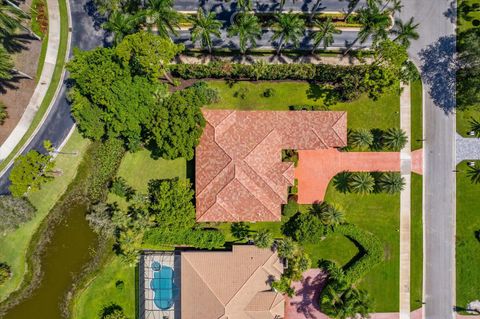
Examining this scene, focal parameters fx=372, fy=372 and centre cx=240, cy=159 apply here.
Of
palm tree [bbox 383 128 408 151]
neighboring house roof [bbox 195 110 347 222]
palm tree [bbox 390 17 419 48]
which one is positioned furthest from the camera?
palm tree [bbox 383 128 408 151]

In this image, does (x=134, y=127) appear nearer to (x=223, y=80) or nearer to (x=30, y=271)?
(x=223, y=80)

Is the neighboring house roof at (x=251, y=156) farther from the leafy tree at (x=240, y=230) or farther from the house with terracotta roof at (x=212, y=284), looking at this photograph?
the house with terracotta roof at (x=212, y=284)

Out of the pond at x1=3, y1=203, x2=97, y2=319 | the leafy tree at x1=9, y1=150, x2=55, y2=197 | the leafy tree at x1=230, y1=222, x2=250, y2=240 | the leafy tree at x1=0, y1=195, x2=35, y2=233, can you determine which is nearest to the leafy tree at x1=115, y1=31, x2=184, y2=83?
the leafy tree at x1=9, y1=150, x2=55, y2=197

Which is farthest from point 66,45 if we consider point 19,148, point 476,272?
point 476,272

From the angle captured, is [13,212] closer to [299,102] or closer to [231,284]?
[231,284]

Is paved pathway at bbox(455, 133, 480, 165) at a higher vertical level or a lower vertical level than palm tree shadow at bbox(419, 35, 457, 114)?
lower

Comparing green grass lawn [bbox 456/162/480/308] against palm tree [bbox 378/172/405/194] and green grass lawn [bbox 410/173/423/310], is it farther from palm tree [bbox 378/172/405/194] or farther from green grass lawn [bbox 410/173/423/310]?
palm tree [bbox 378/172/405/194]

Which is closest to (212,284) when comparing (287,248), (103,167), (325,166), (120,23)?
(287,248)
